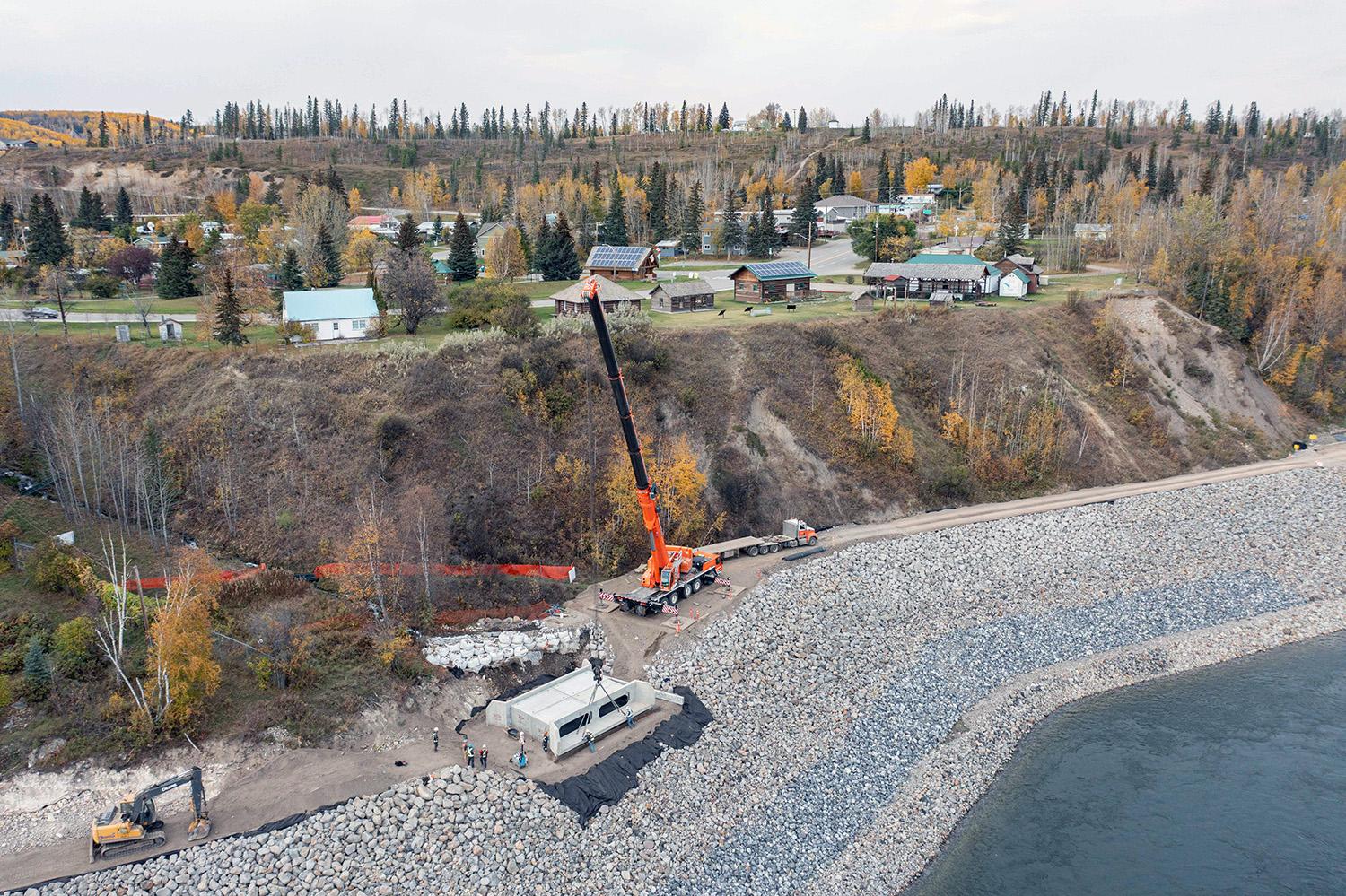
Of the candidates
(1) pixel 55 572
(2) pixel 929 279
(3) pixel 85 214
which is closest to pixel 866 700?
(1) pixel 55 572

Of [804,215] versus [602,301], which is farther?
[804,215]

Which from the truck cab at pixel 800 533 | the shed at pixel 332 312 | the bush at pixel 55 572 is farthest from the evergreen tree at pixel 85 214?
the truck cab at pixel 800 533

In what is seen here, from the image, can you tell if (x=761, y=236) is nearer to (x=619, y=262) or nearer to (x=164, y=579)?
(x=619, y=262)

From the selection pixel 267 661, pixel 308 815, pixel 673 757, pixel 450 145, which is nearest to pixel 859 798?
pixel 673 757

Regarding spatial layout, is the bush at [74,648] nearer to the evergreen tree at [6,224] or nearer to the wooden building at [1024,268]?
the evergreen tree at [6,224]

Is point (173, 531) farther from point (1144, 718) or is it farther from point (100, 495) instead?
point (1144, 718)

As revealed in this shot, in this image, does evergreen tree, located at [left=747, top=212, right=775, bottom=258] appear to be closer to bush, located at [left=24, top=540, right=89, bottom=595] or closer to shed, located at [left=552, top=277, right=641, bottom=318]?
shed, located at [left=552, top=277, right=641, bottom=318]
